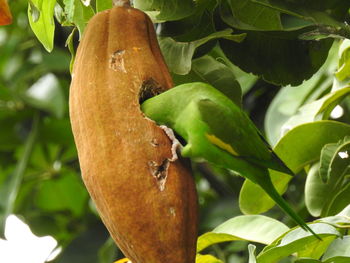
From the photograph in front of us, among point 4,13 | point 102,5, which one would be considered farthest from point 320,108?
point 4,13

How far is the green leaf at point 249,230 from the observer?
1366 mm

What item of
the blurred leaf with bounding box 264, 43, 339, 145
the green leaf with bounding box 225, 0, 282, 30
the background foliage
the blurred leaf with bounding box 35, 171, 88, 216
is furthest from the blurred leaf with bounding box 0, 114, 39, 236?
the green leaf with bounding box 225, 0, 282, 30

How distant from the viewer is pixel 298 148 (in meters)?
1.43

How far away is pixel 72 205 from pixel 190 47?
161cm

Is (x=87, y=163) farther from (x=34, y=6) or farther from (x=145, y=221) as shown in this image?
(x=34, y=6)

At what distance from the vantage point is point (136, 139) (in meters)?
0.94

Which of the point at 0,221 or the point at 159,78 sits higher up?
the point at 159,78

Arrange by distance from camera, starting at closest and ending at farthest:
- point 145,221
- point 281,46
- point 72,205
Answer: point 145,221 < point 281,46 < point 72,205

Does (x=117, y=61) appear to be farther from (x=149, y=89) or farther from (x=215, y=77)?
(x=215, y=77)

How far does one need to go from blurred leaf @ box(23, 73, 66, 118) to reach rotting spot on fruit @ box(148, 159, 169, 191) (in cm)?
155

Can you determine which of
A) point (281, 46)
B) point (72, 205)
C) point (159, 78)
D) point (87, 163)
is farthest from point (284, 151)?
point (72, 205)

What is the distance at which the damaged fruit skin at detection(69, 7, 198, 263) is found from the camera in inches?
35.0

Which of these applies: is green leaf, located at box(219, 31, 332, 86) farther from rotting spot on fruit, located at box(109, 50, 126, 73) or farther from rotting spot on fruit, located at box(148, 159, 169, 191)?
rotting spot on fruit, located at box(148, 159, 169, 191)

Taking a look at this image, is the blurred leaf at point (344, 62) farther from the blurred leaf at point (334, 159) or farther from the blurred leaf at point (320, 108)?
the blurred leaf at point (334, 159)
